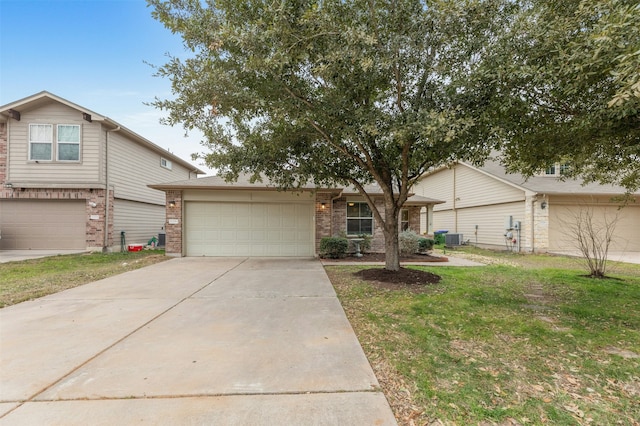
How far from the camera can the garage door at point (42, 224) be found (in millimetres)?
11578

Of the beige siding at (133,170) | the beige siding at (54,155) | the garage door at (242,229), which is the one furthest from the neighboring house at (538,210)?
the beige siding at (54,155)

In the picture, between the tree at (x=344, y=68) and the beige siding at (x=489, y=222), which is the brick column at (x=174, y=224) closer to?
the tree at (x=344, y=68)

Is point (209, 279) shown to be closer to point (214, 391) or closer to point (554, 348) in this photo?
point (214, 391)

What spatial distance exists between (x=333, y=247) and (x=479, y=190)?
9.78m

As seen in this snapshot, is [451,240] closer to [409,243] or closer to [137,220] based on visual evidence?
[409,243]

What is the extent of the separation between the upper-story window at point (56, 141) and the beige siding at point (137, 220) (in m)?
2.38

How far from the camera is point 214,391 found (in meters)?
2.42

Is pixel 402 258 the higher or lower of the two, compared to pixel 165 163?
lower

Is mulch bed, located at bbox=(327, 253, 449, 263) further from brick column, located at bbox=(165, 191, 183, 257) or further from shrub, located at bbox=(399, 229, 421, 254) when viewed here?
brick column, located at bbox=(165, 191, 183, 257)

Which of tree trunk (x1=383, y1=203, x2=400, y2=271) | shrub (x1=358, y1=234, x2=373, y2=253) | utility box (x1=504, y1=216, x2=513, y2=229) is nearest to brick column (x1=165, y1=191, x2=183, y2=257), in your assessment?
shrub (x1=358, y1=234, x2=373, y2=253)

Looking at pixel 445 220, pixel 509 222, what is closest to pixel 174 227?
pixel 509 222

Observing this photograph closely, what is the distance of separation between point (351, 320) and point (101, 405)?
2860mm

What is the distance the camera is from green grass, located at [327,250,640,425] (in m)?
2.26

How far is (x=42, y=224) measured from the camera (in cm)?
1171
